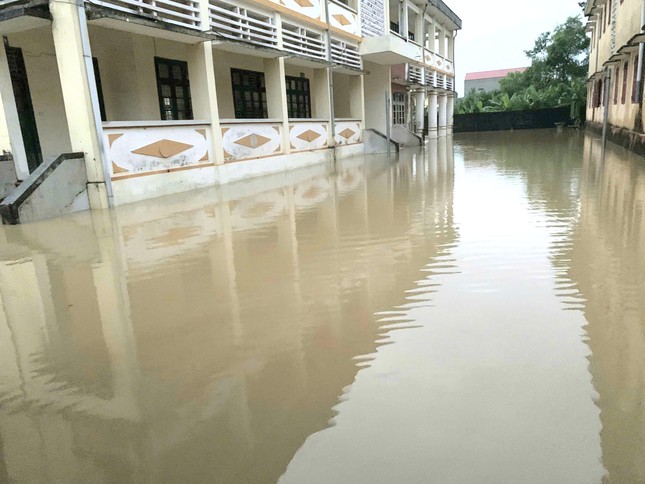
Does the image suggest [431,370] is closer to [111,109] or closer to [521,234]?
[521,234]

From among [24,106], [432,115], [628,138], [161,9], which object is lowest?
[628,138]

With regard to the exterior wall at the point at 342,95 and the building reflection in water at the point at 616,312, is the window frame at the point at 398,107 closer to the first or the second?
the exterior wall at the point at 342,95

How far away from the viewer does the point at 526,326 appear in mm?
2904

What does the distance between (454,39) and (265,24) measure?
22665 millimetres

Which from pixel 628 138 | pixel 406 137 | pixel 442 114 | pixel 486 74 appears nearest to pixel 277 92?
pixel 406 137

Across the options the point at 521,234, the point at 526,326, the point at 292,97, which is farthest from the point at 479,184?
the point at 292,97

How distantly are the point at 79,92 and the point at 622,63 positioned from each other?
16.9 m

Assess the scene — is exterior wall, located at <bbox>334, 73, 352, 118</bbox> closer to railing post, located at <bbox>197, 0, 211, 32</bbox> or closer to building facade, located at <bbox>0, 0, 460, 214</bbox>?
building facade, located at <bbox>0, 0, 460, 214</bbox>

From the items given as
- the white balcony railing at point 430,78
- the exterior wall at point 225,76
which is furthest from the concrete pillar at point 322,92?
the white balcony railing at point 430,78

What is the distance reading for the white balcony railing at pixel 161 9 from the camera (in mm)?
8133

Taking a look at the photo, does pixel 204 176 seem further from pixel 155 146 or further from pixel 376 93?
pixel 376 93

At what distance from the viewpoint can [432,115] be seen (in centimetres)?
2756

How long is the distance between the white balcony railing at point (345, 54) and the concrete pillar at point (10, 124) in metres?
9.26

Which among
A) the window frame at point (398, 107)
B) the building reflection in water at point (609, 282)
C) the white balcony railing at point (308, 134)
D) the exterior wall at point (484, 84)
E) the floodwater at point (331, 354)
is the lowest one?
the building reflection in water at point (609, 282)
